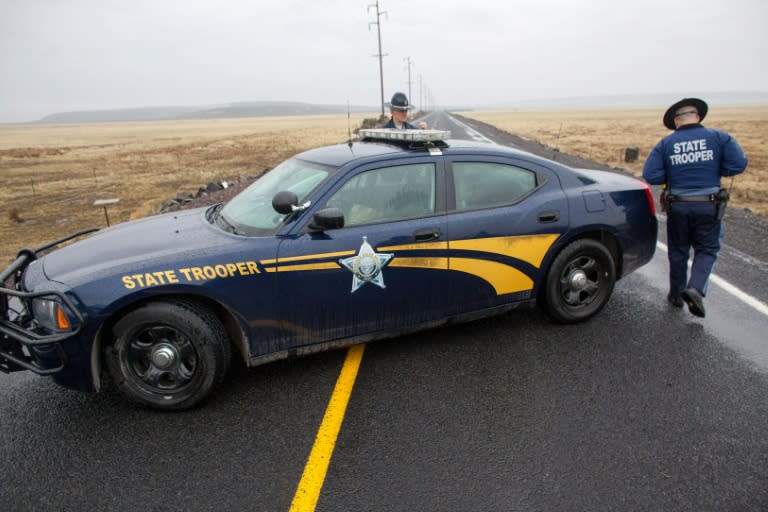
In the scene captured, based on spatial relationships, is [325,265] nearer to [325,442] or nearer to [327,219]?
[327,219]

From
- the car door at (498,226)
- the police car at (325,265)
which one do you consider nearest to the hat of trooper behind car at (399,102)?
the police car at (325,265)

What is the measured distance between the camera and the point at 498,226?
386cm

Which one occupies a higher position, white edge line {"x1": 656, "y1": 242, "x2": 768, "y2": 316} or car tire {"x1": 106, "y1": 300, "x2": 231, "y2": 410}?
car tire {"x1": 106, "y1": 300, "x2": 231, "y2": 410}

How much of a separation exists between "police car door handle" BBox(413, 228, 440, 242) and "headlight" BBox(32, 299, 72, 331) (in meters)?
2.22

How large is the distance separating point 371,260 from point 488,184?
121cm

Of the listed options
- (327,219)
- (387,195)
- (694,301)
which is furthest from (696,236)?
(327,219)

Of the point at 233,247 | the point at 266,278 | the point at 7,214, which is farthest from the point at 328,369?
the point at 7,214

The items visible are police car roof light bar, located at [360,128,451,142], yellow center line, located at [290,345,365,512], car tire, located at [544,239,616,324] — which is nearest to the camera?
yellow center line, located at [290,345,365,512]

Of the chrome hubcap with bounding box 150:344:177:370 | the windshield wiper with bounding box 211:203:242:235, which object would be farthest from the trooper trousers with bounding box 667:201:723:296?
the chrome hubcap with bounding box 150:344:177:370

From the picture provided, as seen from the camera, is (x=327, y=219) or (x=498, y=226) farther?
(x=498, y=226)

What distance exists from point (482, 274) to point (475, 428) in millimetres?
1264

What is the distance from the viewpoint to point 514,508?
2373 mm

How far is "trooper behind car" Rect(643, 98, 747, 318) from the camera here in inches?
167

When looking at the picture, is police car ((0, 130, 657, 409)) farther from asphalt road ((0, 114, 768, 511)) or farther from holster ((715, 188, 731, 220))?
holster ((715, 188, 731, 220))
